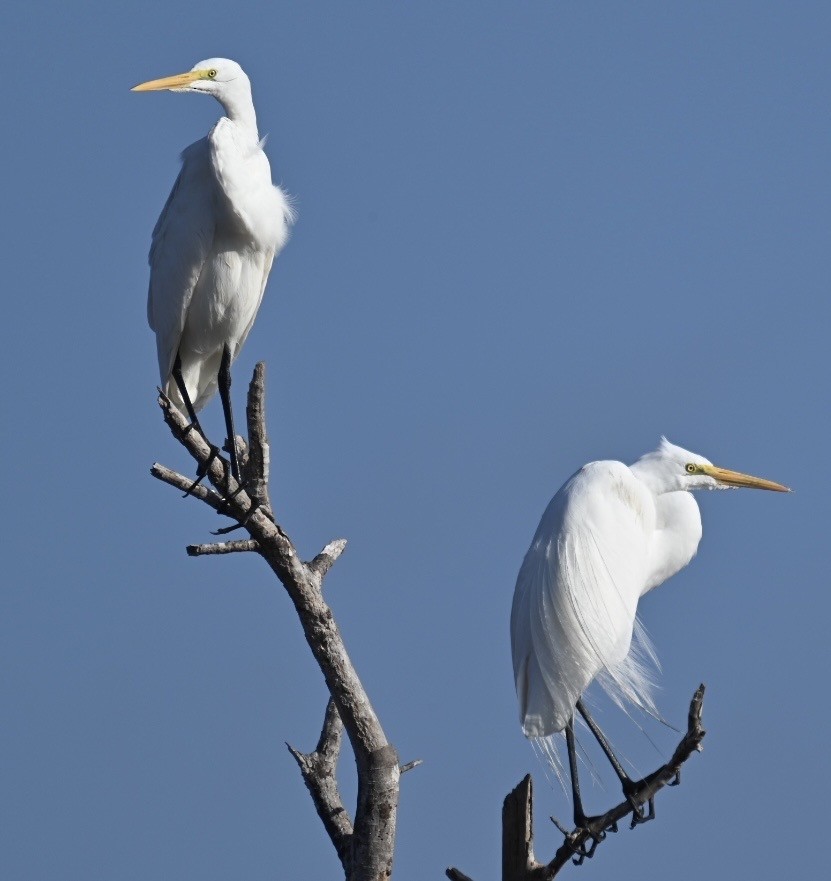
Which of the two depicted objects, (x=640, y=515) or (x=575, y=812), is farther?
(x=640, y=515)

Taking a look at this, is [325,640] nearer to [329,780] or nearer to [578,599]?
[329,780]

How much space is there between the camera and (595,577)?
26.3ft

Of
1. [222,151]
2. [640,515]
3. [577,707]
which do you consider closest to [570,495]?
[640,515]

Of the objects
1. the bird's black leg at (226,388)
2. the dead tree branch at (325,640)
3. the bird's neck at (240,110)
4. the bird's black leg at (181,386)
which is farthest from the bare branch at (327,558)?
the bird's neck at (240,110)

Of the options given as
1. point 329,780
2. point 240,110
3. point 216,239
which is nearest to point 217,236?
point 216,239

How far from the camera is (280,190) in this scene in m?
8.84

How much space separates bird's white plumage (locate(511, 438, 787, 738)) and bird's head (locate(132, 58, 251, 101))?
10.4 ft

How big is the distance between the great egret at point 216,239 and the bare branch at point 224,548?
1726mm

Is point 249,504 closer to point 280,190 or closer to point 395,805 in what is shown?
point 395,805

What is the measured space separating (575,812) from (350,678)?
147 cm

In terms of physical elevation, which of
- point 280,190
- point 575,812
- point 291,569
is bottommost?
point 575,812

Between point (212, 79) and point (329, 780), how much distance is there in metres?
4.28

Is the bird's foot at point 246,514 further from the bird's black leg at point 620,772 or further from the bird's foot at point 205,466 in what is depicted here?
the bird's black leg at point 620,772

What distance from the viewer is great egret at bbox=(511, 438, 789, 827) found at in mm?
7848
